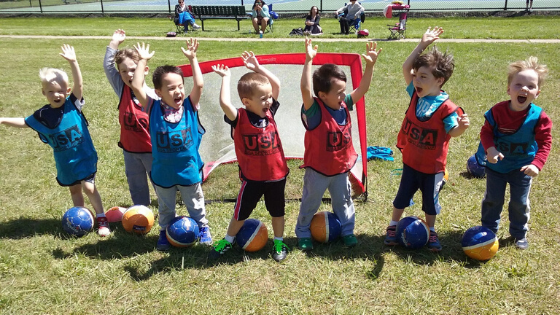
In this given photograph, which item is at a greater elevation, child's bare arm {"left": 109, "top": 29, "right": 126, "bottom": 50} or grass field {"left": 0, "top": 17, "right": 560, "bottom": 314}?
child's bare arm {"left": 109, "top": 29, "right": 126, "bottom": 50}

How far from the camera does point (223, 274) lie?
4473 mm

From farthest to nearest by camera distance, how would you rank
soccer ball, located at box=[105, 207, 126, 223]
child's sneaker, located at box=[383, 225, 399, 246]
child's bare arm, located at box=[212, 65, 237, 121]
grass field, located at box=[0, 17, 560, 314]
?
soccer ball, located at box=[105, 207, 126, 223] → child's sneaker, located at box=[383, 225, 399, 246] → child's bare arm, located at box=[212, 65, 237, 121] → grass field, located at box=[0, 17, 560, 314]

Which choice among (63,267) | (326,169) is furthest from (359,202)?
(63,267)

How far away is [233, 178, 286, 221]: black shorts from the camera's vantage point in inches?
178

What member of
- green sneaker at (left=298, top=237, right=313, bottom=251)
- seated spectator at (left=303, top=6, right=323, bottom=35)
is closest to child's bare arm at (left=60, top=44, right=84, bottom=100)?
green sneaker at (left=298, top=237, right=313, bottom=251)

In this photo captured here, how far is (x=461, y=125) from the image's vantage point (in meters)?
4.11

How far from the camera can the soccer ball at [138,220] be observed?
5.09 meters

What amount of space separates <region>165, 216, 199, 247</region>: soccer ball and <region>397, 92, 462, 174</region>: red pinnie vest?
7.87ft

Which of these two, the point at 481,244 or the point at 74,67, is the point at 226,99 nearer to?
the point at 74,67

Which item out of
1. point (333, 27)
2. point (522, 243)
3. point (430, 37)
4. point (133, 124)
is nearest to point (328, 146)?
point (430, 37)

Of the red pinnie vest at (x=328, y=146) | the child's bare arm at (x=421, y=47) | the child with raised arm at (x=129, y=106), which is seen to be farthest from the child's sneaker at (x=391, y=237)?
the child with raised arm at (x=129, y=106)

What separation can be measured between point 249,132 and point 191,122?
2.28 feet

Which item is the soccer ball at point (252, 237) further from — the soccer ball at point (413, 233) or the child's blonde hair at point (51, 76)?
the child's blonde hair at point (51, 76)

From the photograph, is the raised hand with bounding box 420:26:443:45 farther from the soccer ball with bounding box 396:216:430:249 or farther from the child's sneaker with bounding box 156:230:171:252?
the child's sneaker with bounding box 156:230:171:252
